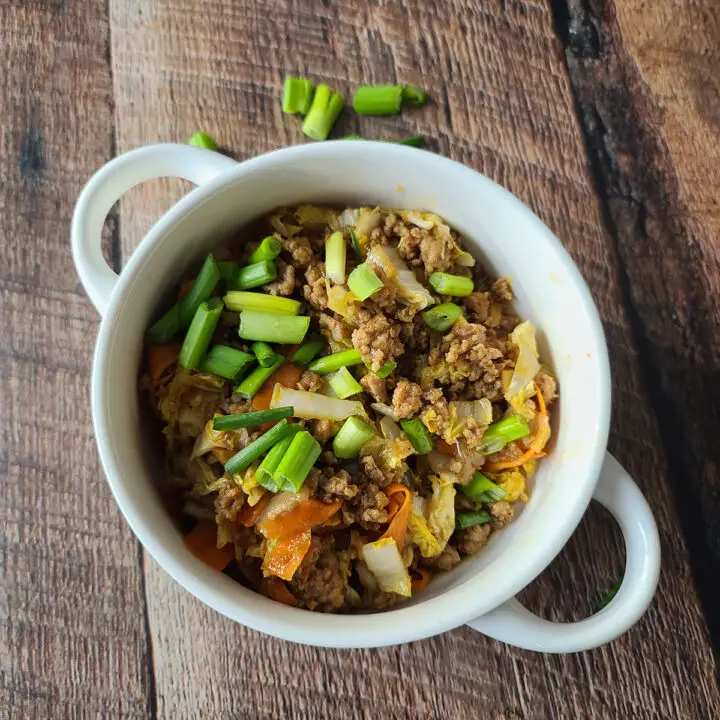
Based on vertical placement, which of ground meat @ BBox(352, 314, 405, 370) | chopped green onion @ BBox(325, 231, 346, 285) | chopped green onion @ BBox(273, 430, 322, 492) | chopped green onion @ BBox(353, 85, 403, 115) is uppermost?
chopped green onion @ BBox(353, 85, 403, 115)

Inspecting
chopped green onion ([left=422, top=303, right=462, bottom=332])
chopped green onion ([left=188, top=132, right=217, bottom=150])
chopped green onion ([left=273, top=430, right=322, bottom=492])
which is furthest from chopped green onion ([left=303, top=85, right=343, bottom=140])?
chopped green onion ([left=273, top=430, right=322, bottom=492])

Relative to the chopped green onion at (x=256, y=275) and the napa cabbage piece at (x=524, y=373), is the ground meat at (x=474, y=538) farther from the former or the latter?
the chopped green onion at (x=256, y=275)

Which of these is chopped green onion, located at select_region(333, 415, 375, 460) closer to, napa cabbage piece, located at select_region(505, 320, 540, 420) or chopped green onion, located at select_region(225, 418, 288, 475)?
chopped green onion, located at select_region(225, 418, 288, 475)

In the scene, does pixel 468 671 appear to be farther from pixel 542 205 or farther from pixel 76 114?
pixel 76 114

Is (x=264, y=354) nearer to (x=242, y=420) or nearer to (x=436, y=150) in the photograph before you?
(x=242, y=420)

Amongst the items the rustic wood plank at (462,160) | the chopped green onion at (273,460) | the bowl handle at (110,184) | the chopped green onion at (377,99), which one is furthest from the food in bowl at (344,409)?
the chopped green onion at (377,99)

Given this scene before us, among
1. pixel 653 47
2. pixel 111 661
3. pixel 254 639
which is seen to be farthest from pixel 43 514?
pixel 653 47
